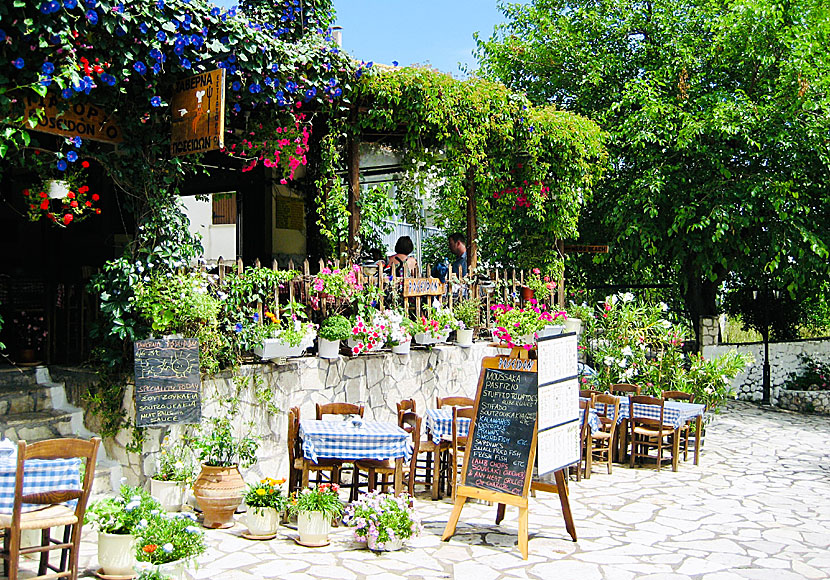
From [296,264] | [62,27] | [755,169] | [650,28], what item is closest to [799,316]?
[755,169]

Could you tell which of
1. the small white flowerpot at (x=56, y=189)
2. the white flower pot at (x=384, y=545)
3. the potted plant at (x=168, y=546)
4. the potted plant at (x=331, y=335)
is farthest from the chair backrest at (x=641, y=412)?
the small white flowerpot at (x=56, y=189)

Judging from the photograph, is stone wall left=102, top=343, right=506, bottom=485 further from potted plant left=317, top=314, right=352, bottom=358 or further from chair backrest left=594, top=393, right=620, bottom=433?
chair backrest left=594, top=393, right=620, bottom=433

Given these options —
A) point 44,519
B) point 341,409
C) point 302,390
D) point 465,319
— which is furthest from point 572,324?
point 44,519

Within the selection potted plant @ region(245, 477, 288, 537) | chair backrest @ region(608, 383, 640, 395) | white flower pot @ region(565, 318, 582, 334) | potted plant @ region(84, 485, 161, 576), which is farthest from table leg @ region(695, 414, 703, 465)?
potted plant @ region(84, 485, 161, 576)

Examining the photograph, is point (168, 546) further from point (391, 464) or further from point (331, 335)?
point (331, 335)

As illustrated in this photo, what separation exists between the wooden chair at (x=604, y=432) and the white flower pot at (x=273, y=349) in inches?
141

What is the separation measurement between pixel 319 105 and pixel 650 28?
398 inches

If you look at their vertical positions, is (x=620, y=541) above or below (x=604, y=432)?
below

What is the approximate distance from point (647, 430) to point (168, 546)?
670 cm

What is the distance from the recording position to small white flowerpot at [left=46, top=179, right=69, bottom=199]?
24.3 ft

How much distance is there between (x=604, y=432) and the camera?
983cm

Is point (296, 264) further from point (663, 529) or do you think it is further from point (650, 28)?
point (650, 28)

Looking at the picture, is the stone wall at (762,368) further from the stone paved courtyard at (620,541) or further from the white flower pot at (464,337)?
the white flower pot at (464,337)

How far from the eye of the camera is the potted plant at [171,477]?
6.67 metres
